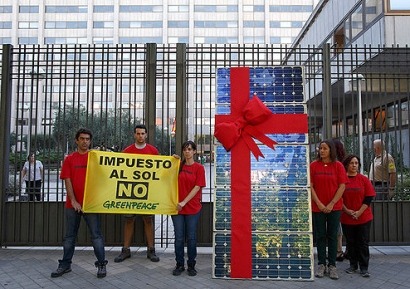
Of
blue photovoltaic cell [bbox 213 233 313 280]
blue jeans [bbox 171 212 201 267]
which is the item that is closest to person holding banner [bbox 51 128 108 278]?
blue jeans [bbox 171 212 201 267]

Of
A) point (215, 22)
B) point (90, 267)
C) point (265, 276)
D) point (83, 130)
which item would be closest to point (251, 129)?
point (265, 276)

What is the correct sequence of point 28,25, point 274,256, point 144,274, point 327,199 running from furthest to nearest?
point 28,25 → point 144,274 → point 327,199 → point 274,256

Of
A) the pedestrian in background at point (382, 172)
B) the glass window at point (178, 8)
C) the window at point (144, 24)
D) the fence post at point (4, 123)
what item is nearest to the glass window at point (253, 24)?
the glass window at point (178, 8)

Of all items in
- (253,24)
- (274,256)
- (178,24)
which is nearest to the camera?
(274,256)

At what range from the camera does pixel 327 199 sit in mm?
5102

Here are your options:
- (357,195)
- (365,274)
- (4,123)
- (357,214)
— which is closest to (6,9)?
(4,123)

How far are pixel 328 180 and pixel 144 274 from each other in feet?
9.51

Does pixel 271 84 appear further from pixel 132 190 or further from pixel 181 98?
pixel 132 190

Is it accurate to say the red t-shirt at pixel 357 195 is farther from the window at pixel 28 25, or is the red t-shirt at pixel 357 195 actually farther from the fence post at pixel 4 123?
the window at pixel 28 25

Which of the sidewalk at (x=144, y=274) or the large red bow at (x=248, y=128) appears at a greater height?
the large red bow at (x=248, y=128)

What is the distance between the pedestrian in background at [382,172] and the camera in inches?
269

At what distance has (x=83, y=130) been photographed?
531cm

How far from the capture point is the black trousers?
17.2 feet

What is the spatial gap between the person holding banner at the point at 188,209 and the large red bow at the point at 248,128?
0.54 metres
